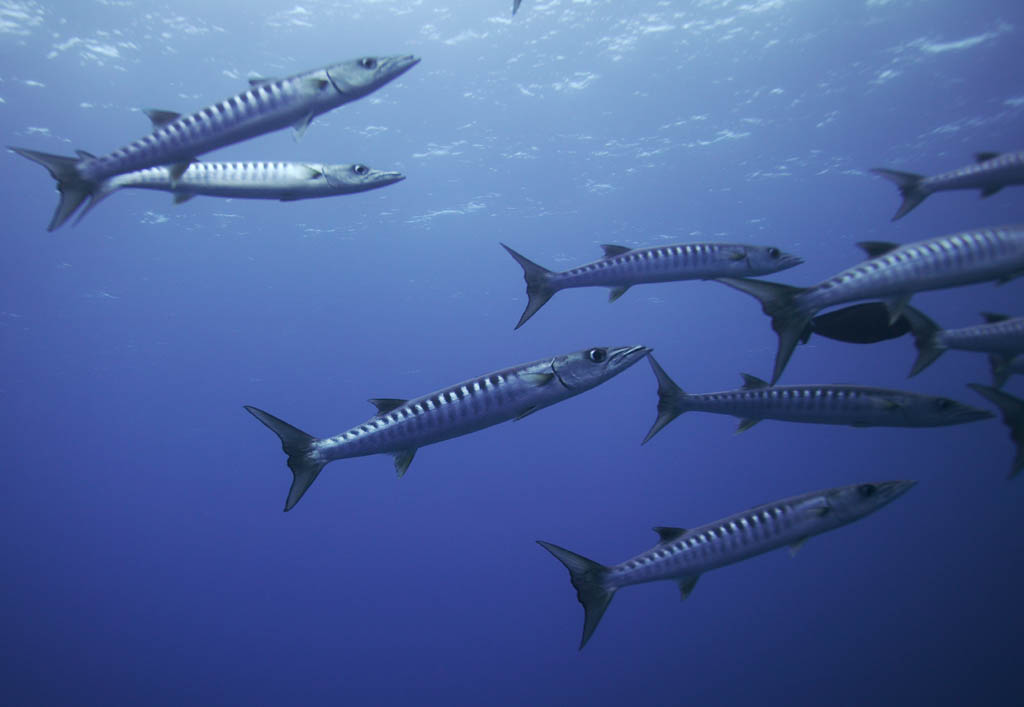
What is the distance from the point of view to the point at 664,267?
6129 millimetres

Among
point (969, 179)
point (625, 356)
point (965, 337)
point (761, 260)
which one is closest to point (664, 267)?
point (761, 260)

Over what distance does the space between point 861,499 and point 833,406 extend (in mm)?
794

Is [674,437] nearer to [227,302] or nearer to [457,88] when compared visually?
[227,302]

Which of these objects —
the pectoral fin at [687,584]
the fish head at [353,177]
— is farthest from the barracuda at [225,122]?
the pectoral fin at [687,584]

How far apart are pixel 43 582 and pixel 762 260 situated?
372 feet

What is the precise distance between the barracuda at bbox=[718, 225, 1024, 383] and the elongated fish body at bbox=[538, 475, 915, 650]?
1229mm

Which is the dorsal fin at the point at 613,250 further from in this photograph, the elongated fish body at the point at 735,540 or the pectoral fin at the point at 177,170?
the pectoral fin at the point at 177,170

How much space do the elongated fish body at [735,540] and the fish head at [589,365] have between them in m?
1.43

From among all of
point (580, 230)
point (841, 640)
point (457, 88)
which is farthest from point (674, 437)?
point (457, 88)

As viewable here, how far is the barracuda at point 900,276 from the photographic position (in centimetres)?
438

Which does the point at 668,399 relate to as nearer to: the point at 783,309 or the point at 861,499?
the point at 783,309

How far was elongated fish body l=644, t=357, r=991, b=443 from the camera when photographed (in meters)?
4.88

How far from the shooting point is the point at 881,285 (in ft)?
14.9

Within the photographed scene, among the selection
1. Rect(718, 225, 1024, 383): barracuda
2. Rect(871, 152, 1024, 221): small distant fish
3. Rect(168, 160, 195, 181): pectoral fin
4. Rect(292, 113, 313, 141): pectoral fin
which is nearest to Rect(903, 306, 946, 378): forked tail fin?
Rect(718, 225, 1024, 383): barracuda
